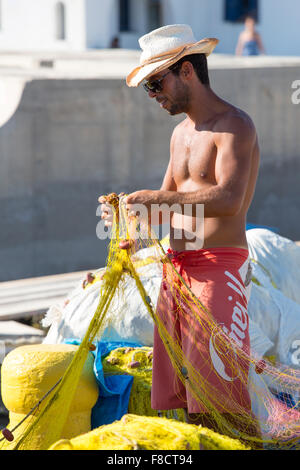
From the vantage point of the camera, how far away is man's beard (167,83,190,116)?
352cm

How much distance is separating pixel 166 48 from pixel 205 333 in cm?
113

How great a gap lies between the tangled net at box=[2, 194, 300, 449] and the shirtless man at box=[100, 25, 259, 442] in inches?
1.2

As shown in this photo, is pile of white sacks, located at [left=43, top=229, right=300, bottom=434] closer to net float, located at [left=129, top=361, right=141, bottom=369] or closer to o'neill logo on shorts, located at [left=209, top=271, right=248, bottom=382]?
net float, located at [left=129, top=361, right=141, bottom=369]

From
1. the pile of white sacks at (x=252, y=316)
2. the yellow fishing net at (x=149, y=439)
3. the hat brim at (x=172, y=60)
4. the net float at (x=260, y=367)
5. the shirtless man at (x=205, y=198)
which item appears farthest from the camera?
the pile of white sacks at (x=252, y=316)

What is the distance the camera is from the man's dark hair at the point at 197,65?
351 centimetres

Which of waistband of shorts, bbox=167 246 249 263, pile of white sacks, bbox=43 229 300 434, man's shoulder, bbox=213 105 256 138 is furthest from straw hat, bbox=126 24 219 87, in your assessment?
pile of white sacks, bbox=43 229 300 434

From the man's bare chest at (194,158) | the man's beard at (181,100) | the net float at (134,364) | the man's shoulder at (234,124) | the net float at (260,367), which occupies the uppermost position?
the man's beard at (181,100)

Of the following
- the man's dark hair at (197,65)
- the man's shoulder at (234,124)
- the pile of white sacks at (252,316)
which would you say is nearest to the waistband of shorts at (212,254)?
the man's shoulder at (234,124)

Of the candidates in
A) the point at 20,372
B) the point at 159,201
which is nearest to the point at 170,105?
the point at 159,201

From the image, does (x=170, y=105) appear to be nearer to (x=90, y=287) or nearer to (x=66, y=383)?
(x=66, y=383)

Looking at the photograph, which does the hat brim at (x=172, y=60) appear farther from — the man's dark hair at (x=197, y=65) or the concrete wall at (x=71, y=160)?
the concrete wall at (x=71, y=160)

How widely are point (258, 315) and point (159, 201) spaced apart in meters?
1.77

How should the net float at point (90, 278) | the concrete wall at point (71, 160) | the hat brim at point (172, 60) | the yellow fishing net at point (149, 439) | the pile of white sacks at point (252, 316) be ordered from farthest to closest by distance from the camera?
the concrete wall at point (71, 160) → the net float at point (90, 278) → the pile of white sacks at point (252, 316) → the hat brim at point (172, 60) → the yellow fishing net at point (149, 439)

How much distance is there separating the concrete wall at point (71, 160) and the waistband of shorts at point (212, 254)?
5.97 metres
